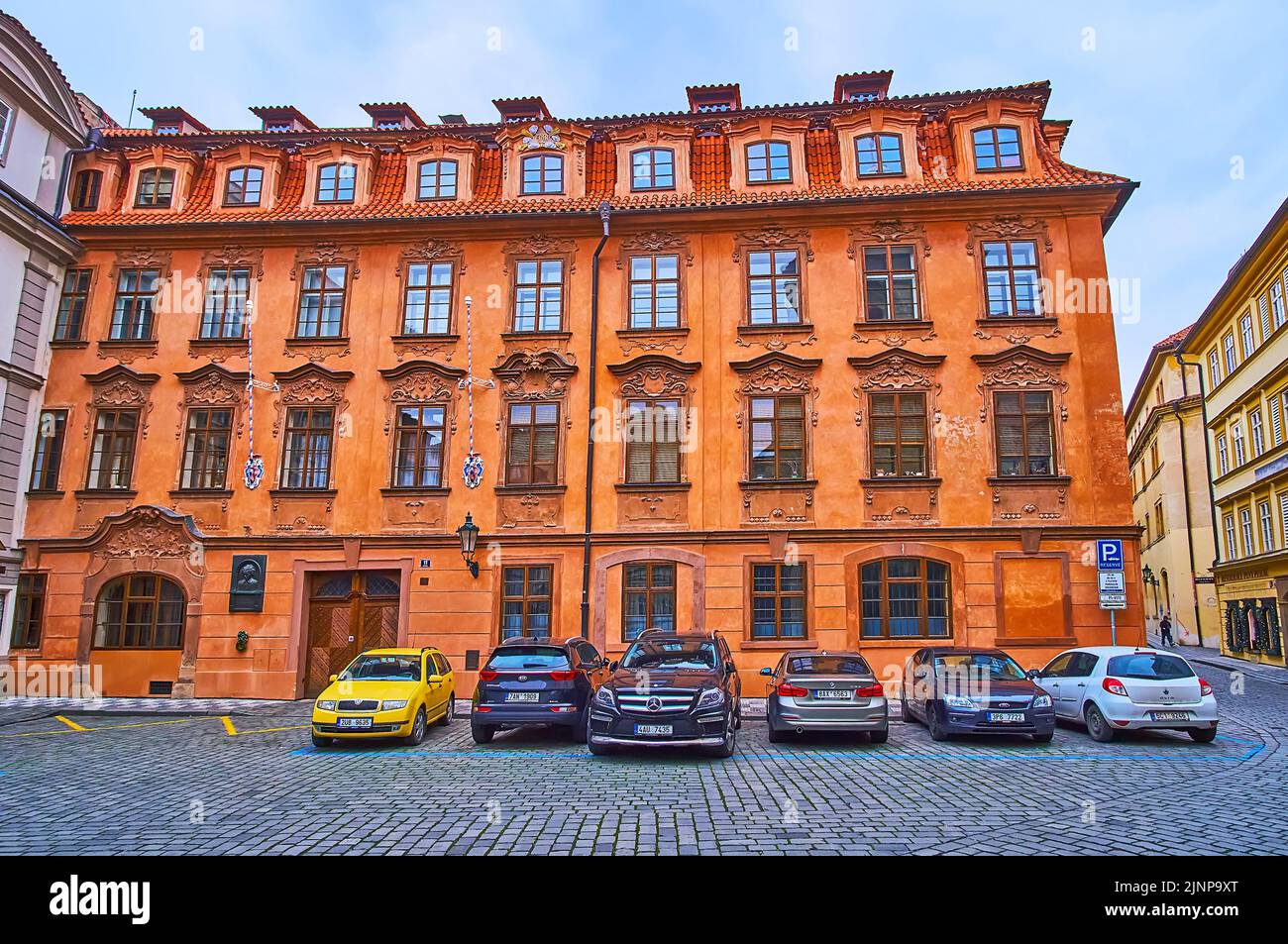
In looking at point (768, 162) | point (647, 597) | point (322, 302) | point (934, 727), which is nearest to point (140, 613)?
point (322, 302)

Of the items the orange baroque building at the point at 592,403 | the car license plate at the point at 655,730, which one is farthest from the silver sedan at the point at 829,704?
the orange baroque building at the point at 592,403

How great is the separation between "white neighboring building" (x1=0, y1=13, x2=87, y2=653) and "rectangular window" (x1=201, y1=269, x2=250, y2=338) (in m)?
4.08

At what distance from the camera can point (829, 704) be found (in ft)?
43.3

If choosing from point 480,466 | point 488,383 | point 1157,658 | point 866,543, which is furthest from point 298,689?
point 1157,658

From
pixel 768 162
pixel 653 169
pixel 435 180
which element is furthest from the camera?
pixel 435 180

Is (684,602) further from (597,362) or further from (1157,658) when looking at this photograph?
(1157,658)

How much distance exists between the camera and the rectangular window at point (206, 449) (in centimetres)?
2123

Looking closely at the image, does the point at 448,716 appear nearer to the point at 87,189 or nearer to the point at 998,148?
the point at 87,189

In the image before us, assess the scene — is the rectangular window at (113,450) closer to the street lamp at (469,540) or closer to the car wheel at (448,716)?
the street lamp at (469,540)

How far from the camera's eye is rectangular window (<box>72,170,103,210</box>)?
23219mm

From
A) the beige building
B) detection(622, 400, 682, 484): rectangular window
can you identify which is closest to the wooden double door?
detection(622, 400, 682, 484): rectangular window

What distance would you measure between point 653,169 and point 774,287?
4.83 metres

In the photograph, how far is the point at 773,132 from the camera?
2205 cm

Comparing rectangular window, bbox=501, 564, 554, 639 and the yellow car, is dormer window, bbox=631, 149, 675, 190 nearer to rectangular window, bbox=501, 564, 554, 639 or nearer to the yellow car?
rectangular window, bbox=501, 564, 554, 639
